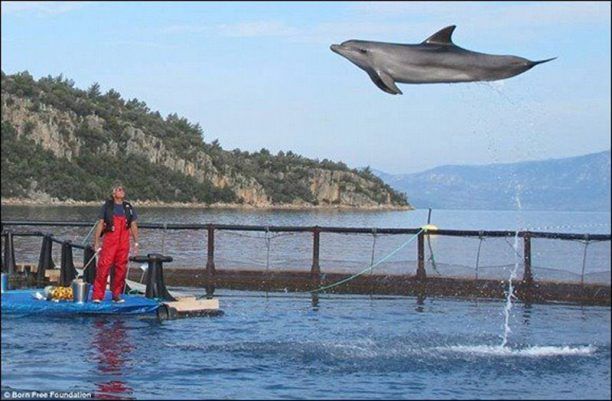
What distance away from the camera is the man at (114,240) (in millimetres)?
17500

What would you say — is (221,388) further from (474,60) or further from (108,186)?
(108,186)

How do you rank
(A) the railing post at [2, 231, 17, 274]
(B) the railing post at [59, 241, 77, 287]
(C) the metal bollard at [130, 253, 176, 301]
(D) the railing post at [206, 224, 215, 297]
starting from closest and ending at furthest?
(C) the metal bollard at [130, 253, 176, 301], (B) the railing post at [59, 241, 77, 287], (A) the railing post at [2, 231, 17, 274], (D) the railing post at [206, 224, 215, 297]

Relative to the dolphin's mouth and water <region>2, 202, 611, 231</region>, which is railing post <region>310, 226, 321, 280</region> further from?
water <region>2, 202, 611, 231</region>

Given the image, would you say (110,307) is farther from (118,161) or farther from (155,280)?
(118,161)

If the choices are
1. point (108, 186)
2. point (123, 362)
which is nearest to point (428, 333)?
point (123, 362)

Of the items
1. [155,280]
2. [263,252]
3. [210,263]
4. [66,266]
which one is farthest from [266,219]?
[155,280]

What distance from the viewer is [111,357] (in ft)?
44.5

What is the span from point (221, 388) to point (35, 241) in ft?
107

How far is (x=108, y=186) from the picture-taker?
116 m

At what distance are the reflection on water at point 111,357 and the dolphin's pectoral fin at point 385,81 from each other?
4172mm

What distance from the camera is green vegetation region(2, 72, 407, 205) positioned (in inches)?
4385

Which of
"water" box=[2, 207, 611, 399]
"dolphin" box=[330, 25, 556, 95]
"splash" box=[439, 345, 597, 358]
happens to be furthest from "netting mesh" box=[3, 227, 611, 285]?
"dolphin" box=[330, 25, 556, 95]

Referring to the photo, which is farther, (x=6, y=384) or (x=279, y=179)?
(x=279, y=179)

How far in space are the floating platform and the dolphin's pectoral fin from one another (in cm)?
830
